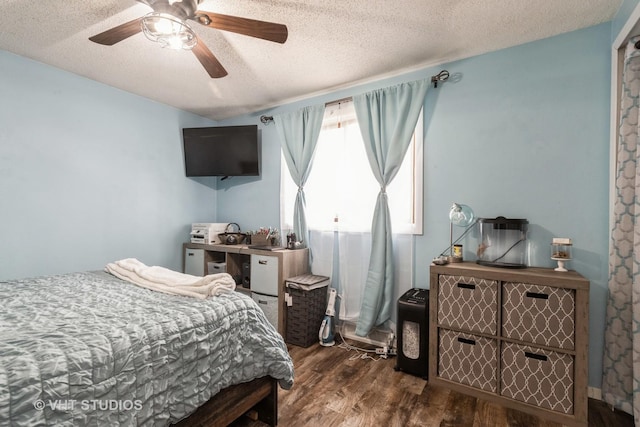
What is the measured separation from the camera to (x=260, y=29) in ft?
5.14

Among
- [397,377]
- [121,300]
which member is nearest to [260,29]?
[121,300]

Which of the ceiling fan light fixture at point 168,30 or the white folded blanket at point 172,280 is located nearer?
the ceiling fan light fixture at point 168,30

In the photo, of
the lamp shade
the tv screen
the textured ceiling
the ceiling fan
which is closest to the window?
the lamp shade

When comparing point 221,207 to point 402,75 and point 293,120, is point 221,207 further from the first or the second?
point 402,75

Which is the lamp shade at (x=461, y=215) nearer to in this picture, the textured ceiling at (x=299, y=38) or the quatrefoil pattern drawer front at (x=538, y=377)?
the quatrefoil pattern drawer front at (x=538, y=377)

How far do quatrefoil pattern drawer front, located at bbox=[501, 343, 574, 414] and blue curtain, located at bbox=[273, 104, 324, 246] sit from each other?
1.91 meters

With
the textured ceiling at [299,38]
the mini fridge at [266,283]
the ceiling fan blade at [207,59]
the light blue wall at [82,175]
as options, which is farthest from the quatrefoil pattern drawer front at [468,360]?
the light blue wall at [82,175]

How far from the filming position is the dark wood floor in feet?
5.36

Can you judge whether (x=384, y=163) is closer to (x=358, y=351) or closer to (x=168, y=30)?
(x=358, y=351)

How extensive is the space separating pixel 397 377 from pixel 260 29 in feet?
8.04

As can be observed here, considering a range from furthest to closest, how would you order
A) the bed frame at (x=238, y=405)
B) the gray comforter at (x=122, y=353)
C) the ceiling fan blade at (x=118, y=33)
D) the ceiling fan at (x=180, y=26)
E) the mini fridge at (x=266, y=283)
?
the mini fridge at (x=266, y=283)
the ceiling fan blade at (x=118, y=33)
the ceiling fan at (x=180, y=26)
the bed frame at (x=238, y=405)
the gray comforter at (x=122, y=353)

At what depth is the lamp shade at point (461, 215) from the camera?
2130 mm

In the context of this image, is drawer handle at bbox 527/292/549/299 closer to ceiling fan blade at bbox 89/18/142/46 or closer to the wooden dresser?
the wooden dresser

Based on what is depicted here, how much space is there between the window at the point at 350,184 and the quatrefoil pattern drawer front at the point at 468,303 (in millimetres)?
603
